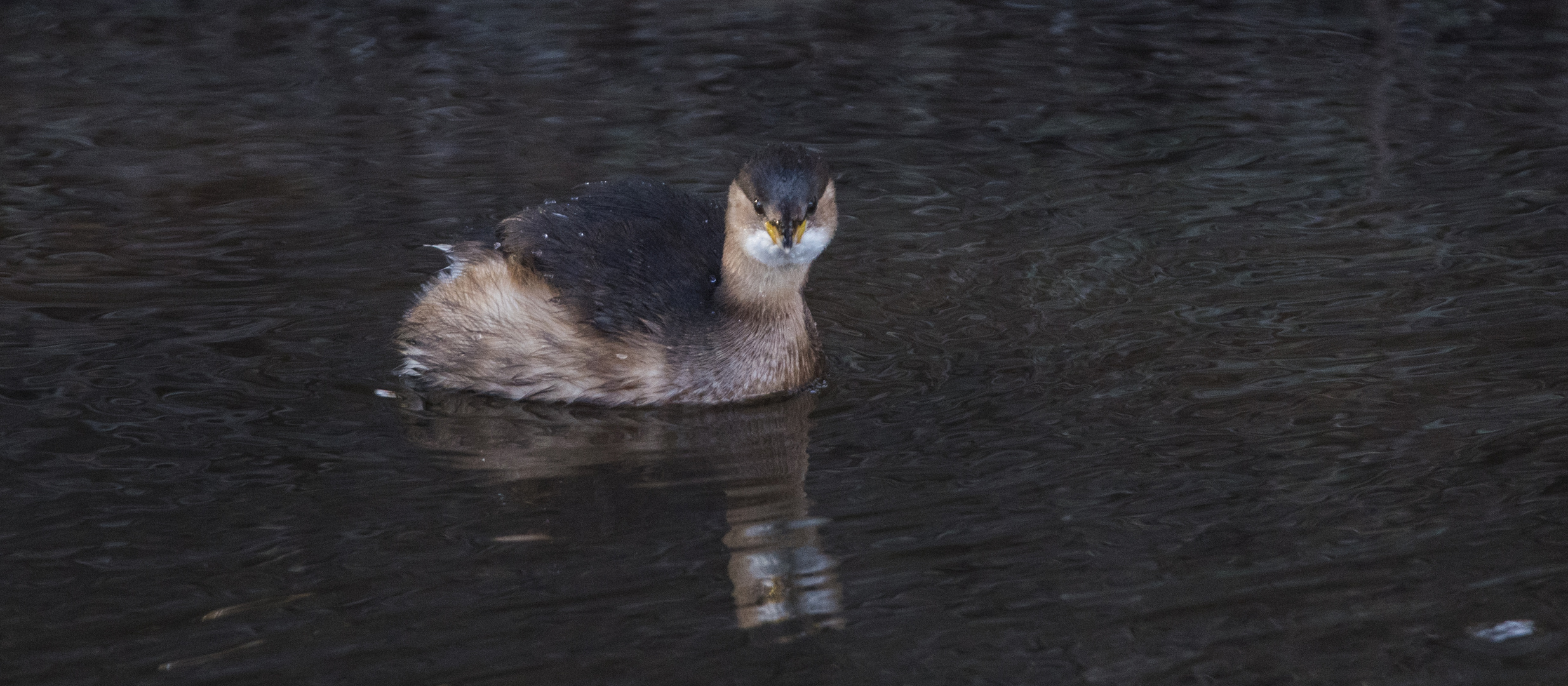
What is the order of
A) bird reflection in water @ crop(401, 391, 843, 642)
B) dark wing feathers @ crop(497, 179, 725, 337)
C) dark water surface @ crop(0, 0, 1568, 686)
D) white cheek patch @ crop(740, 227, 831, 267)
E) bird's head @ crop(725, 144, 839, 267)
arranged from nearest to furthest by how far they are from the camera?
1. dark water surface @ crop(0, 0, 1568, 686)
2. bird reflection in water @ crop(401, 391, 843, 642)
3. bird's head @ crop(725, 144, 839, 267)
4. white cheek patch @ crop(740, 227, 831, 267)
5. dark wing feathers @ crop(497, 179, 725, 337)

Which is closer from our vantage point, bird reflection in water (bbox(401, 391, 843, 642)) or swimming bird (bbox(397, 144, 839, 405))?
bird reflection in water (bbox(401, 391, 843, 642))

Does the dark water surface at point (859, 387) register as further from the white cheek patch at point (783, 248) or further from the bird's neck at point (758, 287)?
the white cheek patch at point (783, 248)

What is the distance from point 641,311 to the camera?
23.2 ft

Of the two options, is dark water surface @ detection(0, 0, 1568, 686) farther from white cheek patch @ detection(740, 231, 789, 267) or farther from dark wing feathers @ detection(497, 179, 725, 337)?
white cheek patch @ detection(740, 231, 789, 267)

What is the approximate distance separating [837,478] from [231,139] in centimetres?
620

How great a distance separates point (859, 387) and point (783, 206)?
3.09 ft

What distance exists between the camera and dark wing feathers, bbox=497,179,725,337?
709 cm

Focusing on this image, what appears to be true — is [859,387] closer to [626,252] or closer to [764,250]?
[764,250]

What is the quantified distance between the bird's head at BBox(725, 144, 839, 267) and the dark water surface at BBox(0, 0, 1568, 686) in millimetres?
669

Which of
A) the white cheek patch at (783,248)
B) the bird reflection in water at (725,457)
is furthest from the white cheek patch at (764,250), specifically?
the bird reflection in water at (725,457)

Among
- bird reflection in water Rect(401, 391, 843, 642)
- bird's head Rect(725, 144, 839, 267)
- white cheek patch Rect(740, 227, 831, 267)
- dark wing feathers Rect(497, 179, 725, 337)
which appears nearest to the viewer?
bird reflection in water Rect(401, 391, 843, 642)

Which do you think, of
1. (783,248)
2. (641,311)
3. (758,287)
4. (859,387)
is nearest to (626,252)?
(641,311)

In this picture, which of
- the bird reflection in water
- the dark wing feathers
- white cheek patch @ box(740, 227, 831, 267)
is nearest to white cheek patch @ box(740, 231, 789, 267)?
white cheek patch @ box(740, 227, 831, 267)

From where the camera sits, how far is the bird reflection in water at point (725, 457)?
17.5ft
